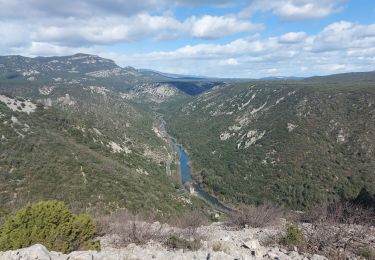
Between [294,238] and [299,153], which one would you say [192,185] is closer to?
[299,153]

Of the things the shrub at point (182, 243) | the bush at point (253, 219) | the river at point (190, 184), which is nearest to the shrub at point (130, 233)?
the shrub at point (182, 243)

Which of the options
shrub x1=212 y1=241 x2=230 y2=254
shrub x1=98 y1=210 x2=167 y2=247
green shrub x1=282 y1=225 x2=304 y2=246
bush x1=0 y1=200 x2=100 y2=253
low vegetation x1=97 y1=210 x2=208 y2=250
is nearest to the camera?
shrub x1=212 y1=241 x2=230 y2=254

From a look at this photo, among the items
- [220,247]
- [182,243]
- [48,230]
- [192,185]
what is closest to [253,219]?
[182,243]

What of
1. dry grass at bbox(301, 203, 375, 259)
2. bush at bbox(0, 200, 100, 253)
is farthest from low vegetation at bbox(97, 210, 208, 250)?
A: dry grass at bbox(301, 203, 375, 259)

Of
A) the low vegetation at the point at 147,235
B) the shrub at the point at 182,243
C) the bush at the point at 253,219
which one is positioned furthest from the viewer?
the bush at the point at 253,219

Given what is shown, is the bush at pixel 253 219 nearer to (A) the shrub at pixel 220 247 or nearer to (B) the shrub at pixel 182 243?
(B) the shrub at pixel 182 243

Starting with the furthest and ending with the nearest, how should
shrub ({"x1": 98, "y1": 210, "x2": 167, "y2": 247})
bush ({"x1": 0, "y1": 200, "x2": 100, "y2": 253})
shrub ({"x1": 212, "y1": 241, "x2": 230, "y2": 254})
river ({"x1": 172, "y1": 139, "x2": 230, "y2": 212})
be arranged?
river ({"x1": 172, "y1": 139, "x2": 230, "y2": 212}), shrub ({"x1": 98, "y1": 210, "x2": 167, "y2": 247}), bush ({"x1": 0, "y1": 200, "x2": 100, "y2": 253}), shrub ({"x1": 212, "y1": 241, "x2": 230, "y2": 254})

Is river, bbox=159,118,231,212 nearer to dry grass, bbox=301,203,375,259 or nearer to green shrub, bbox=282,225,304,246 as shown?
dry grass, bbox=301,203,375,259
